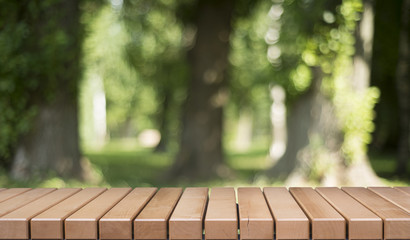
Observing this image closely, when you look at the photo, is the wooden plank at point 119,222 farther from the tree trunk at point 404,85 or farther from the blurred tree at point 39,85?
the tree trunk at point 404,85

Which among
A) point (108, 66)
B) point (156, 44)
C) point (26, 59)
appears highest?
point (156, 44)

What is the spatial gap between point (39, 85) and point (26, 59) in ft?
1.93

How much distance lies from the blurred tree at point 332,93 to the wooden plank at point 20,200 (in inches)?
192

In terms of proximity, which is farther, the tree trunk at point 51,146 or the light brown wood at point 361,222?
the tree trunk at point 51,146

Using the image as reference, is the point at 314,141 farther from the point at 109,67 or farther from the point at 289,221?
the point at 109,67

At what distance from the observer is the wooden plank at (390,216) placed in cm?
217

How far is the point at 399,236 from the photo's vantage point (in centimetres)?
218

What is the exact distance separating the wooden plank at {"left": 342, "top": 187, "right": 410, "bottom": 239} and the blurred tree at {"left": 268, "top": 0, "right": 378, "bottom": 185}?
4408mm

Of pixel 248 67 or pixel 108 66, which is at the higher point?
pixel 108 66

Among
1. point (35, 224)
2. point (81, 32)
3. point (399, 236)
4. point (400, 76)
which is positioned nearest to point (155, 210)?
point (35, 224)

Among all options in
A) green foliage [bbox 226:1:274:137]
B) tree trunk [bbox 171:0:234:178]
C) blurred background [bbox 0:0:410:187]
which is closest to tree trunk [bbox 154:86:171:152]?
green foliage [bbox 226:1:274:137]

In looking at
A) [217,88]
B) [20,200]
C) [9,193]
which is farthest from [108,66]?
[20,200]

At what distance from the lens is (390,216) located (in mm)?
2217

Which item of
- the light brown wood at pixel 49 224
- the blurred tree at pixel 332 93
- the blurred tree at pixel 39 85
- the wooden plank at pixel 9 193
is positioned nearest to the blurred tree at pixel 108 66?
the blurred tree at pixel 39 85
